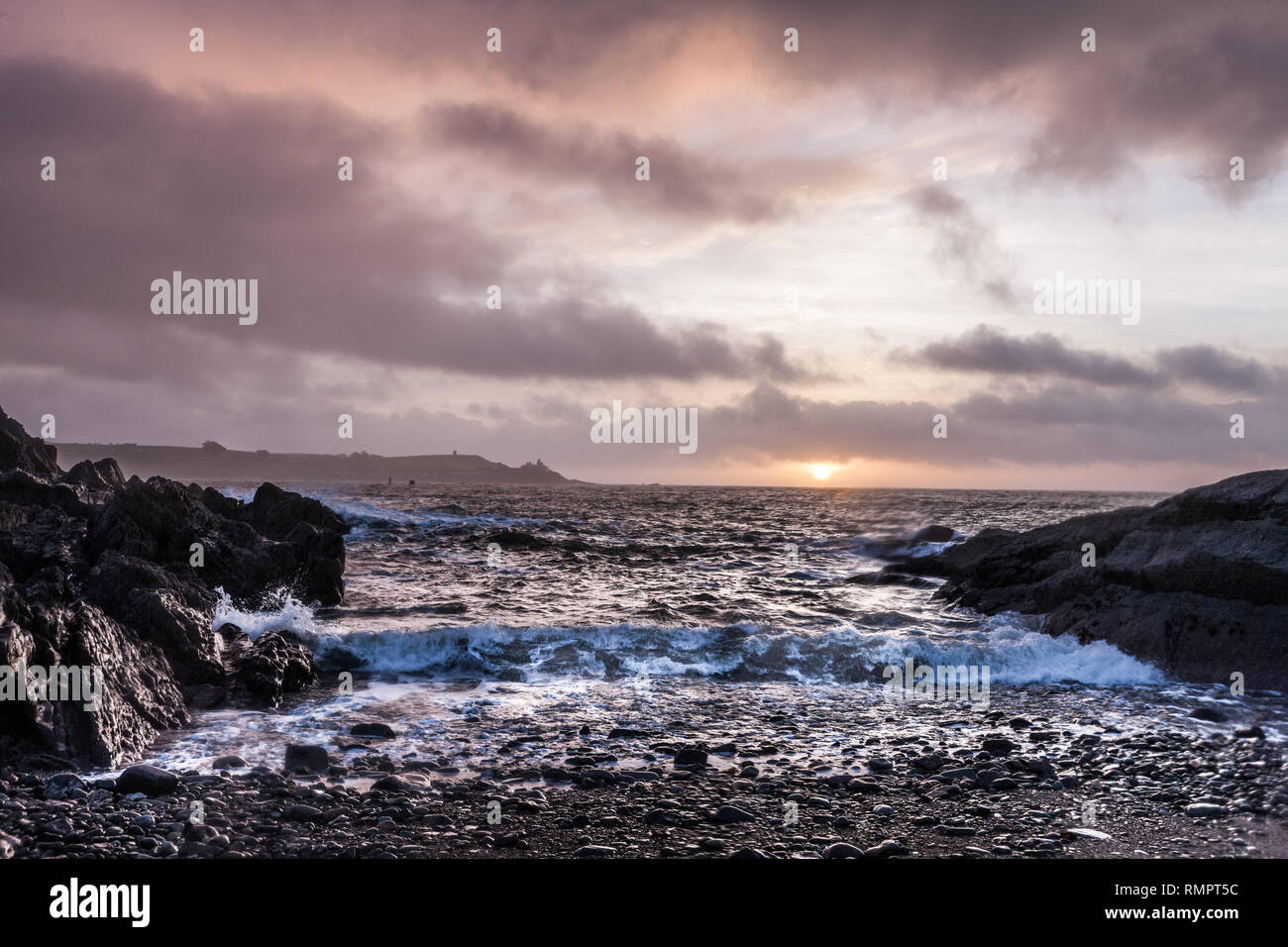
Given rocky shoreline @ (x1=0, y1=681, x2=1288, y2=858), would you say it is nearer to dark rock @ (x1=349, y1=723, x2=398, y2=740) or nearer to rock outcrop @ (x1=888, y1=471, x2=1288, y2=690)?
dark rock @ (x1=349, y1=723, x2=398, y2=740)

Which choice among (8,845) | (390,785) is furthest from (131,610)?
(390,785)

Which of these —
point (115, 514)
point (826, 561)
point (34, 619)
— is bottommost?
point (826, 561)

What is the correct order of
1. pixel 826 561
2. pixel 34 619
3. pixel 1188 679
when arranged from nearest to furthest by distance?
pixel 34 619
pixel 1188 679
pixel 826 561

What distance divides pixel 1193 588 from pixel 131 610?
18337mm

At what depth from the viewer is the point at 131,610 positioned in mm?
10828

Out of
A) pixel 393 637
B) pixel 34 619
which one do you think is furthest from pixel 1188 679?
pixel 34 619

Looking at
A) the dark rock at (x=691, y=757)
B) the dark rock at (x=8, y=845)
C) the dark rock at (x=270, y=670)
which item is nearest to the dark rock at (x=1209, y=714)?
the dark rock at (x=691, y=757)

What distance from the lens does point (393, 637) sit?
1386 cm

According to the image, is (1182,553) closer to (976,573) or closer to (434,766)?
(976,573)

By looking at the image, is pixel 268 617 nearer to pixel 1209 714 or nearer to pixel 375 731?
pixel 375 731

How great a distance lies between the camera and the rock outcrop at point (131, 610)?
7914mm

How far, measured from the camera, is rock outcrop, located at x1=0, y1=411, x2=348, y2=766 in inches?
312

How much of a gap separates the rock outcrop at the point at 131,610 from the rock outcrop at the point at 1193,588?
15.0 m
